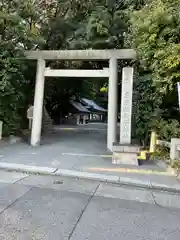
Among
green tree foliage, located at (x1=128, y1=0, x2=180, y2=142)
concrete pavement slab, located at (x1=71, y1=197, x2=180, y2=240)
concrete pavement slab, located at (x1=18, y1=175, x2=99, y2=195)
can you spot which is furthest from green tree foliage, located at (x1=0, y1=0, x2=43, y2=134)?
concrete pavement slab, located at (x1=71, y1=197, x2=180, y2=240)

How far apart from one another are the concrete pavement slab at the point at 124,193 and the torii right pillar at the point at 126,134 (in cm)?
232

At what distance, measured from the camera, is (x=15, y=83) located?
10.9m

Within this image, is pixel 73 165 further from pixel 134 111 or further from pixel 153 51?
pixel 134 111

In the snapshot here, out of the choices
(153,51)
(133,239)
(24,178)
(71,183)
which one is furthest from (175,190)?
(153,51)

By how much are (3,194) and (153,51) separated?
559cm

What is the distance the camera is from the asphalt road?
3.22 metres

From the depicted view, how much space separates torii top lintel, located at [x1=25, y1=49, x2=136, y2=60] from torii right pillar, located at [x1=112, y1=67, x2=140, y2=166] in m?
2.10

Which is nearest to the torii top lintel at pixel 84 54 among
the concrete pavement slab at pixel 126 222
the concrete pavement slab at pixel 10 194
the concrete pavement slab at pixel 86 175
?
the concrete pavement slab at pixel 86 175

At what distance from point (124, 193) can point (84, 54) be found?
23.5 feet

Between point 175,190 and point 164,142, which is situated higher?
point 164,142

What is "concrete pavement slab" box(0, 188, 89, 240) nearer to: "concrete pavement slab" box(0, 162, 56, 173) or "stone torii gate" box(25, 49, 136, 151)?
"concrete pavement slab" box(0, 162, 56, 173)

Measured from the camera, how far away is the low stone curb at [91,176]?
5.49 metres

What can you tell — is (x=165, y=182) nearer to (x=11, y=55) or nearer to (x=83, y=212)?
(x=83, y=212)

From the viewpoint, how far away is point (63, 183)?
5.49 metres
